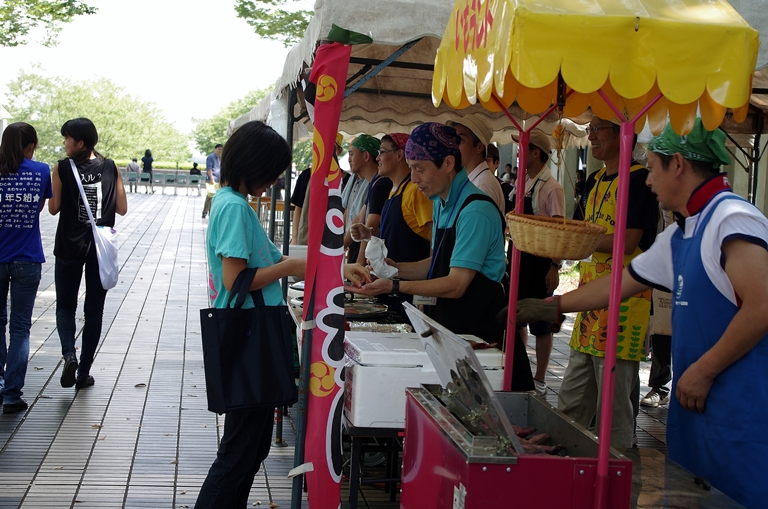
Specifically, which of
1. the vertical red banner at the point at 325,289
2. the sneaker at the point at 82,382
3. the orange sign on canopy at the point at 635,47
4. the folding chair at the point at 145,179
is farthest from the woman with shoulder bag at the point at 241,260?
the folding chair at the point at 145,179

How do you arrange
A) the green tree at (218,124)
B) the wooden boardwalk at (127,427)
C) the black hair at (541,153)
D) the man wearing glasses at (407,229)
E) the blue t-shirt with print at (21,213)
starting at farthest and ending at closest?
the green tree at (218,124) < the black hair at (541,153) < the blue t-shirt with print at (21,213) < the man wearing glasses at (407,229) < the wooden boardwalk at (127,427)

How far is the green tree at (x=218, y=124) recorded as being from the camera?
63.2m

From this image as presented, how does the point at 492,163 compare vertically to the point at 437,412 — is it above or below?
above

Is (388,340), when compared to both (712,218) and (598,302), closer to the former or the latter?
(598,302)

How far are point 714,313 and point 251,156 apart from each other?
6.15ft

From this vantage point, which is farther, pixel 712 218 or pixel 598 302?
pixel 598 302

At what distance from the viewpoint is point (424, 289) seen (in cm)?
378

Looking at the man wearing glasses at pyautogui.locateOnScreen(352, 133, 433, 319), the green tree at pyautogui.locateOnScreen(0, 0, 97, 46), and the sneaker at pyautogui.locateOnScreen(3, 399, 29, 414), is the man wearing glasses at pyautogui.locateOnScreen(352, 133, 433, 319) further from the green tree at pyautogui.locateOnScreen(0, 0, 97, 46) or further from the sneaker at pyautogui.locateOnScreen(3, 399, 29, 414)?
the green tree at pyautogui.locateOnScreen(0, 0, 97, 46)

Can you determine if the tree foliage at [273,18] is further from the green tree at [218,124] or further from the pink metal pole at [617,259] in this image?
the green tree at [218,124]

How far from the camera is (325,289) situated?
3199 mm

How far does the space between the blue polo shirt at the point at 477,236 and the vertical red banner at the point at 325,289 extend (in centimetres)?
77

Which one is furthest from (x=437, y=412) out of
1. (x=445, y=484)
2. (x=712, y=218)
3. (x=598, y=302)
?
(x=712, y=218)

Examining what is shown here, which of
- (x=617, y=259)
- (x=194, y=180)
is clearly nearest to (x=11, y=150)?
(x=617, y=259)

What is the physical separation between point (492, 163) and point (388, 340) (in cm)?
479
